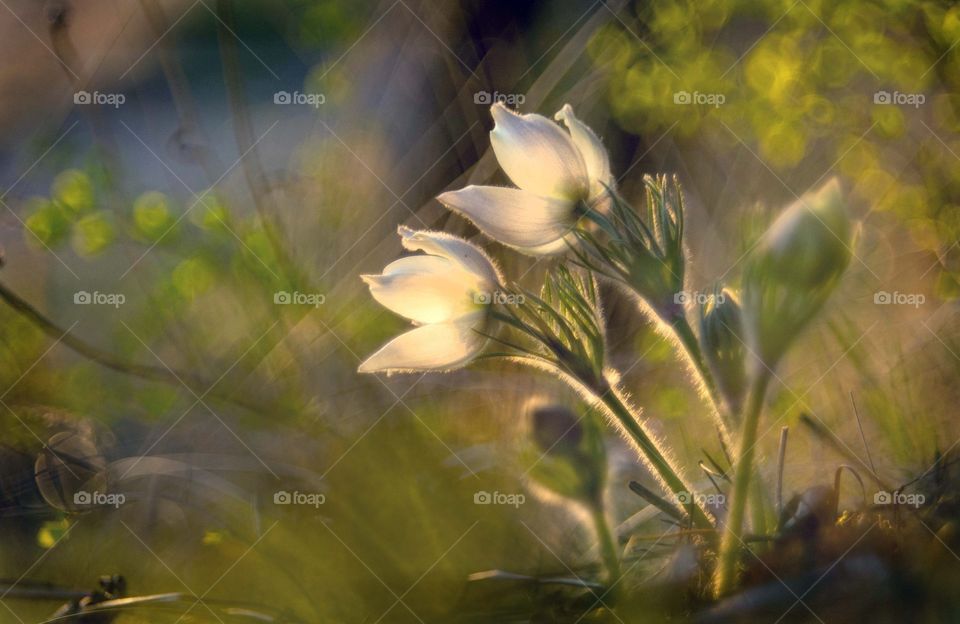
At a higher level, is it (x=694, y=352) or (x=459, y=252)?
(x=459, y=252)

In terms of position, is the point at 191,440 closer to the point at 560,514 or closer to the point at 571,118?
the point at 560,514

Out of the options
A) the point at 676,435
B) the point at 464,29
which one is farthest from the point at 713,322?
the point at 464,29
